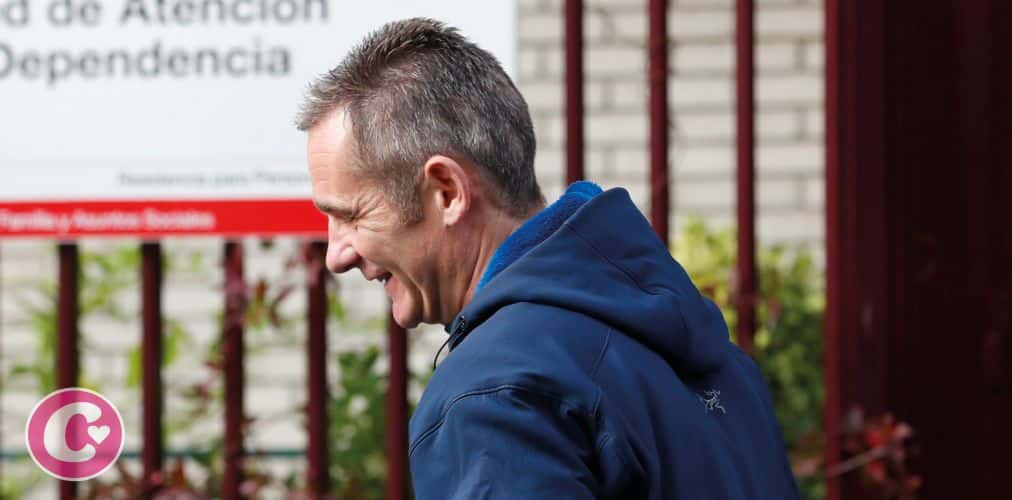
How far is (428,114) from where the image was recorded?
161 centimetres

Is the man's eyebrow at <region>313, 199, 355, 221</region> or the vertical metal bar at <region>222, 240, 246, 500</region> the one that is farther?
the vertical metal bar at <region>222, 240, 246, 500</region>

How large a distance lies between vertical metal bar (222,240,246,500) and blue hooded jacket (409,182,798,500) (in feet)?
5.13

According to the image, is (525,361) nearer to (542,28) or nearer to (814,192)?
(542,28)

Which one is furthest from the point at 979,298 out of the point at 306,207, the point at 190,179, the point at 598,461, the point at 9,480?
the point at 9,480

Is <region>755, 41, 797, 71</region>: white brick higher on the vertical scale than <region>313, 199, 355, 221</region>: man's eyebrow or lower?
higher

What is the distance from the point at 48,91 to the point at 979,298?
194cm

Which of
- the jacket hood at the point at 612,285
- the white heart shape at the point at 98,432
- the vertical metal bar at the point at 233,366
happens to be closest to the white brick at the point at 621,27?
the vertical metal bar at the point at 233,366

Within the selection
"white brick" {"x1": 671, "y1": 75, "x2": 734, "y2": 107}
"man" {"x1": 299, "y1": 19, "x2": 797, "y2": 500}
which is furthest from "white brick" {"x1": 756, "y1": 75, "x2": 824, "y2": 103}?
"man" {"x1": 299, "y1": 19, "x2": 797, "y2": 500}

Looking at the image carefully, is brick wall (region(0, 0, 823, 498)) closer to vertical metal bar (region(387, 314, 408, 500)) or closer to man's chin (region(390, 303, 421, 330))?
vertical metal bar (region(387, 314, 408, 500))

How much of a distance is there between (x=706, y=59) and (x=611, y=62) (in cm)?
30

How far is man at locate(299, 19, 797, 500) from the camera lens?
54.1 inches

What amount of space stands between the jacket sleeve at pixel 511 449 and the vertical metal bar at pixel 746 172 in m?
1.76

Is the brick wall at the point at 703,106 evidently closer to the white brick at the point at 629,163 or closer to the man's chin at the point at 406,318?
the white brick at the point at 629,163

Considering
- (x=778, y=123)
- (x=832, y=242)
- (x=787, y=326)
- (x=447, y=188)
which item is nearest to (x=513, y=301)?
(x=447, y=188)
